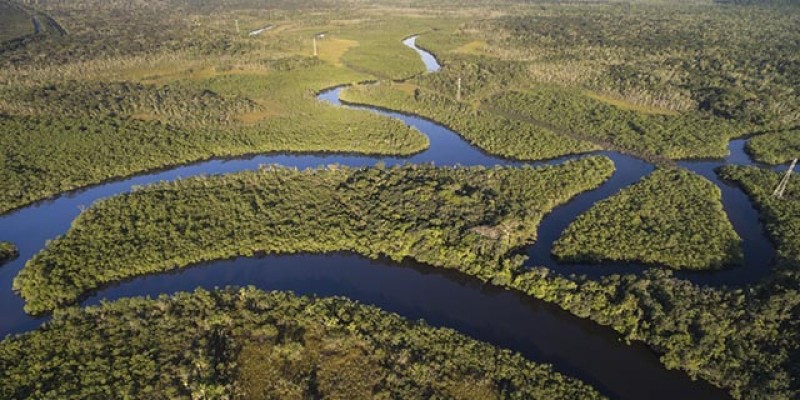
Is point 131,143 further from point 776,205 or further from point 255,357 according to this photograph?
point 776,205

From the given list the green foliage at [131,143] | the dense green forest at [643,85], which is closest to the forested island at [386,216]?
the green foliage at [131,143]

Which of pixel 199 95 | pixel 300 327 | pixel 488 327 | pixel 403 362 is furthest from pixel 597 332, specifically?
pixel 199 95

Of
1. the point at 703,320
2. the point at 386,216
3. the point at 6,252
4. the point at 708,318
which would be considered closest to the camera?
the point at 703,320

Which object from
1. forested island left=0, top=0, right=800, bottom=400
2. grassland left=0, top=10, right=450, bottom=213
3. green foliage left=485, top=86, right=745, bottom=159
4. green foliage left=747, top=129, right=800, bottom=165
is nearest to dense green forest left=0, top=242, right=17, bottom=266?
forested island left=0, top=0, right=800, bottom=400

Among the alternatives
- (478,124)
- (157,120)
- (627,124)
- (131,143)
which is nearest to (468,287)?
(478,124)

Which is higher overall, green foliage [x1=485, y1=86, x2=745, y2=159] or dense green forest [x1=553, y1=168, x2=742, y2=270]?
green foliage [x1=485, y1=86, x2=745, y2=159]

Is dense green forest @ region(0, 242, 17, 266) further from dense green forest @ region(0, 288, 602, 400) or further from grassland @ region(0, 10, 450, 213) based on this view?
dense green forest @ region(0, 288, 602, 400)
